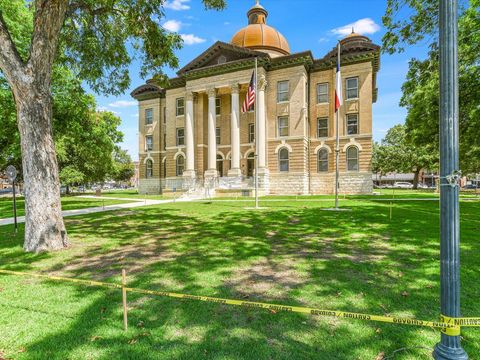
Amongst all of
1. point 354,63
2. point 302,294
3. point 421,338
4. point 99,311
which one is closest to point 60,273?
point 99,311

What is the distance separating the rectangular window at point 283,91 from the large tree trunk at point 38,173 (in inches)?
1090

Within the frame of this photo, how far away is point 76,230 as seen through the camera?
11133 mm

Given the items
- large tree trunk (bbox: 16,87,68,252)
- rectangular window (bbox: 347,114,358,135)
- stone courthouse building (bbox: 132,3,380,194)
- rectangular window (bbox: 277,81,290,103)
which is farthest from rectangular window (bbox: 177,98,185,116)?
large tree trunk (bbox: 16,87,68,252)

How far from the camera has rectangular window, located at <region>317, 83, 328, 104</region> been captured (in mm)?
32312

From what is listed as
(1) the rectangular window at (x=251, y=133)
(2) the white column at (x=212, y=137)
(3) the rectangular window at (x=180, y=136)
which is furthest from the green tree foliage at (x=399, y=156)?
Answer: (3) the rectangular window at (x=180, y=136)

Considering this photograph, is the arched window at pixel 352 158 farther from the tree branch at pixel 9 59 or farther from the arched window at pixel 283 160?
the tree branch at pixel 9 59

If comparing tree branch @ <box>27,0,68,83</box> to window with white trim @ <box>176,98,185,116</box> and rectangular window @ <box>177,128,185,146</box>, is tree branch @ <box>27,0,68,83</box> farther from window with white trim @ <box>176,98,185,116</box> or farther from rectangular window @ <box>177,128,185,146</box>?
window with white trim @ <box>176,98,185,116</box>

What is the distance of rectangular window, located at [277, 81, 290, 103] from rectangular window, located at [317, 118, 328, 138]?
454 centimetres

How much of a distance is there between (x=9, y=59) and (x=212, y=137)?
27.2m

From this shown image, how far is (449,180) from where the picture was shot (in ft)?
8.57

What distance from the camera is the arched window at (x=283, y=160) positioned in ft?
107

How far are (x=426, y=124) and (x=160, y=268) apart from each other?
A: 21.8 metres

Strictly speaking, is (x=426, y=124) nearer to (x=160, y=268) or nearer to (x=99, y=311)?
(x=160, y=268)

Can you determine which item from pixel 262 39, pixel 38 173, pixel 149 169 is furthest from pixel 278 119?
pixel 38 173
